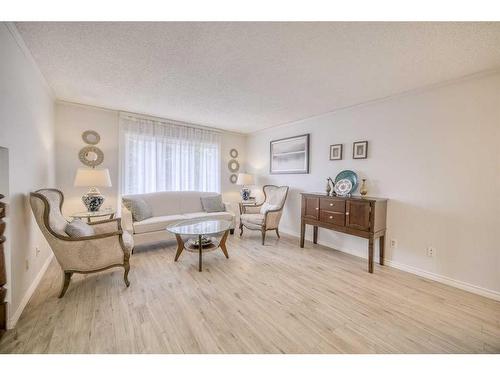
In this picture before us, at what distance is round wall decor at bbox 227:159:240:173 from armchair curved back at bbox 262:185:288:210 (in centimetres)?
113

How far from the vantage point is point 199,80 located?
94.4 inches

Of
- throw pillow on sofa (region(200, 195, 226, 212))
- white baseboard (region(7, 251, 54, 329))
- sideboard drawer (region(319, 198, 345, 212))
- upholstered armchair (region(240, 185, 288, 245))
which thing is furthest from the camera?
throw pillow on sofa (region(200, 195, 226, 212))

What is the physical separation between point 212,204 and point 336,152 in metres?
2.53

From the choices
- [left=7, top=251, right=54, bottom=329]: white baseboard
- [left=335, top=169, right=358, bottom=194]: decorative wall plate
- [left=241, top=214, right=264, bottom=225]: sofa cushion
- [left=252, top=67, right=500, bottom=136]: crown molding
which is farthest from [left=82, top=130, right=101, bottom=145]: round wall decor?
[left=335, top=169, right=358, bottom=194]: decorative wall plate

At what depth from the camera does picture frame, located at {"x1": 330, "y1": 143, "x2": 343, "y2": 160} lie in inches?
133

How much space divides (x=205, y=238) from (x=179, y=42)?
2257 mm

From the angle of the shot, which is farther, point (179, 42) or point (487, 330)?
point (179, 42)

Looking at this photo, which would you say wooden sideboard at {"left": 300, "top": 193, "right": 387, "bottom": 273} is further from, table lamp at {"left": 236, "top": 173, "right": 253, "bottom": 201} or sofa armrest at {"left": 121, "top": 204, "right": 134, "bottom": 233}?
sofa armrest at {"left": 121, "top": 204, "right": 134, "bottom": 233}

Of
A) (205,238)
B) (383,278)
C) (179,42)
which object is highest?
(179,42)

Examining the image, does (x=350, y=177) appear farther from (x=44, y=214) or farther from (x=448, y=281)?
(x=44, y=214)
